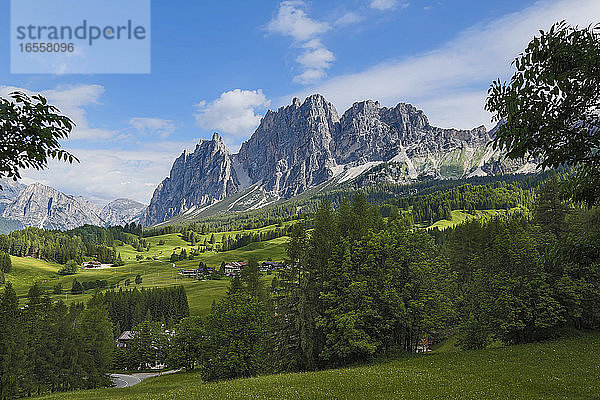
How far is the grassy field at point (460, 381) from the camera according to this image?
2017cm

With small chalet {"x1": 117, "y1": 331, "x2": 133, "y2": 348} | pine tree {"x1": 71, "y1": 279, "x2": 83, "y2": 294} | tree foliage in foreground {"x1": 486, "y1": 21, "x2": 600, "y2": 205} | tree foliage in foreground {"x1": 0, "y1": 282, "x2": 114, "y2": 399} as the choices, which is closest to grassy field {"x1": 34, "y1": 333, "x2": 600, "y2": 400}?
tree foliage in foreground {"x1": 486, "y1": 21, "x2": 600, "y2": 205}

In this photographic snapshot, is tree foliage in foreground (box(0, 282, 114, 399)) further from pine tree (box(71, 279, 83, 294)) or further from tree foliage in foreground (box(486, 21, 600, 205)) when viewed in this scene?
pine tree (box(71, 279, 83, 294))

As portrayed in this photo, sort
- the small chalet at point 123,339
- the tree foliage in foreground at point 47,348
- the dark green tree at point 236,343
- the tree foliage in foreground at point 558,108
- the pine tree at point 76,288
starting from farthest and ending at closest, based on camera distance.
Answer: the pine tree at point 76,288 → the small chalet at point 123,339 → the tree foliage in foreground at point 47,348 → the dark green tree at point 236,343 → the tree foliage in foreground at point 558,108

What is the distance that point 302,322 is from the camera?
123 ft

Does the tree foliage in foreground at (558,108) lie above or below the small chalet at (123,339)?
above

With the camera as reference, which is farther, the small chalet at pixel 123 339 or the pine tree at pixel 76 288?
the pine tree at pixel 76 288

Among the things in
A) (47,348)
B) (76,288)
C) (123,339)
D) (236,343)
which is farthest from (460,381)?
(76,288)

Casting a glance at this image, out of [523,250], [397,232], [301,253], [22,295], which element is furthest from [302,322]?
[22,295]

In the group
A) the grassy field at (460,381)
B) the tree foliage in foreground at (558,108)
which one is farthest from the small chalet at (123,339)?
the tree foliage in foreground at (558,108)

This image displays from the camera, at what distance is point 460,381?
Result: 76.3ft

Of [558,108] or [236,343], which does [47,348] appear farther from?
[558,108]

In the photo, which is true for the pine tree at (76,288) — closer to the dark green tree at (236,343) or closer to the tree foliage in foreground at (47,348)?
the tree foliage in foreground at (47,348)

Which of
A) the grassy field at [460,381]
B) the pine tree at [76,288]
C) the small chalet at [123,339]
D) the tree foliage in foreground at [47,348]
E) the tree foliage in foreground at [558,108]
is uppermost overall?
the tree foliage in foreground at [558,108]

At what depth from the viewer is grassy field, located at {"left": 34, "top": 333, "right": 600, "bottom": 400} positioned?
66.2 ft
